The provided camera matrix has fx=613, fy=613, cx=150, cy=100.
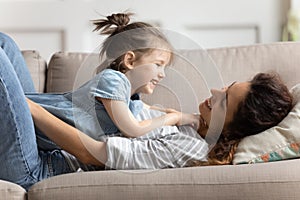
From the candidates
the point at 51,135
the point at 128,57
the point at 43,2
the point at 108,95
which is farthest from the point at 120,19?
the point at 43,2

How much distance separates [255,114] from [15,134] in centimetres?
65

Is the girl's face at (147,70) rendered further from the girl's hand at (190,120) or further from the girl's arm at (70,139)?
the girl's arm at (70,139)

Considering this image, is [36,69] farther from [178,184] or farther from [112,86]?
[178,184]

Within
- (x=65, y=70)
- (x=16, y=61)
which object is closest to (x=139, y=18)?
(x=65, y=70)

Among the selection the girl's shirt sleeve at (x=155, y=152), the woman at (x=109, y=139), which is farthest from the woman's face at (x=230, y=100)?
the girl's shirt sleeve at (x=155, y=152)

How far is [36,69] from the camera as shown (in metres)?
2.27

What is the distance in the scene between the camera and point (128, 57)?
1.81 m

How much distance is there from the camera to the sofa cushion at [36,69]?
7.40ft

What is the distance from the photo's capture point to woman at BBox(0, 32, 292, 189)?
1599 millimetres

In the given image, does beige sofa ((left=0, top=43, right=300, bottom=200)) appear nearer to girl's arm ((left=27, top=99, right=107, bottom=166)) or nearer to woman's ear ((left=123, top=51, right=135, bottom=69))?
girl's arm ((left=27, top=99, right=107, bottom=166))

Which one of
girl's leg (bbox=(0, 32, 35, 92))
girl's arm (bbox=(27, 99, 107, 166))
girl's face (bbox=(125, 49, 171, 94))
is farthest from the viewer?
girl's leg (bbox=(0, 32, 35, 92))

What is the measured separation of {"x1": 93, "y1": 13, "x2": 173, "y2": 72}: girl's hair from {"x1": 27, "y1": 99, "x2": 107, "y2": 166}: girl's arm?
0.25 m

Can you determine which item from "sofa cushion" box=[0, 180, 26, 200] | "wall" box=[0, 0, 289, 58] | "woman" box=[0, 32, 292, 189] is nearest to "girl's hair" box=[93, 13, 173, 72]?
"woman" box=[0, 32, 292, 189]

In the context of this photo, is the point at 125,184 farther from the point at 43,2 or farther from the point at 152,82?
the point at 43,2
